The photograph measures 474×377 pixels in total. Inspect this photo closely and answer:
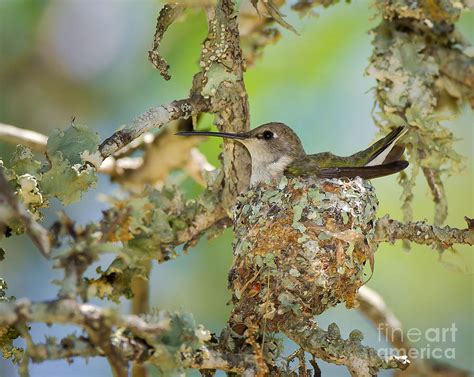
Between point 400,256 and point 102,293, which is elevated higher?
point 400,256

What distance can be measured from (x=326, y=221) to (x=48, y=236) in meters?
1.97

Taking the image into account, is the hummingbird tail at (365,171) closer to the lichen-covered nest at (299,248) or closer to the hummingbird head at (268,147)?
the lichen-covered nest at (299,248)

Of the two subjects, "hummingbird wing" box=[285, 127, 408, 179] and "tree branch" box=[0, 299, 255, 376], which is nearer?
"tree branch" box=[0, 299, 255, 376]

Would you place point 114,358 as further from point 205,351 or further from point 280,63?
point 280,63

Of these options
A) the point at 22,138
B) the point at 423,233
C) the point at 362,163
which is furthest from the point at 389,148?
the point at 22,138

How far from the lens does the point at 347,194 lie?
4.25 meters

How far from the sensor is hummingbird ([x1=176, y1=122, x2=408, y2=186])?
A: 14.5 ft

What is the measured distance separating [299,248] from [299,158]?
1099 mm

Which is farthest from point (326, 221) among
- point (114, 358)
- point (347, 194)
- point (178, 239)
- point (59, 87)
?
point (59, 87)

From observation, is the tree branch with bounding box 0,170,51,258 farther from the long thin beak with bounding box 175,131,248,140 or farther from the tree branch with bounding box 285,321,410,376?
the long thin beak with bounding box 175,131,248,140

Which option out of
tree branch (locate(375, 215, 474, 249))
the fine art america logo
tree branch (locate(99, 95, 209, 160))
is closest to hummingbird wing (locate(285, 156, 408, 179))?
tree branch (locate(375, 215, 474, 249))

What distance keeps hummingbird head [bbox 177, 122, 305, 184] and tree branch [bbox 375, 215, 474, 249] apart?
2.73 feet

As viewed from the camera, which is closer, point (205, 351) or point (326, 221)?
point (205, 351)

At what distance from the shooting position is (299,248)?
156 inches
